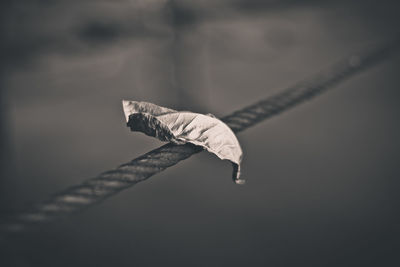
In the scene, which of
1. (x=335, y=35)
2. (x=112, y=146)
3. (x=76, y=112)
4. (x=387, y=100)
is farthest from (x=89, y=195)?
(x=335, y=35)

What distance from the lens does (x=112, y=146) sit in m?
1.38

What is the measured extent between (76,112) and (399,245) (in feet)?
5.17

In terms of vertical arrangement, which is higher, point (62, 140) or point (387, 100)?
point (387, 100)

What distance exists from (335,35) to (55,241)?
257 centimetres

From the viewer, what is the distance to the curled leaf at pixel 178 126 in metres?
0.31

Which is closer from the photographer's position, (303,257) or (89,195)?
(89,195)

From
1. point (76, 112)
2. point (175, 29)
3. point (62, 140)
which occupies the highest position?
point (175, 29)

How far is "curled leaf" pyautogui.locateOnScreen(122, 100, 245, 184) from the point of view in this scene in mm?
309

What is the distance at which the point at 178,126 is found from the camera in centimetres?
32

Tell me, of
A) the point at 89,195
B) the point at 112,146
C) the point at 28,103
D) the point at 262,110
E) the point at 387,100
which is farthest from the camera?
the point at 28,103

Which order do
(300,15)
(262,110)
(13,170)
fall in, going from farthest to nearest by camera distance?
(300,15), (13,170), (262,110)

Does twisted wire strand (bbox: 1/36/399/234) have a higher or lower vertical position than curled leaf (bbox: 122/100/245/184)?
lower

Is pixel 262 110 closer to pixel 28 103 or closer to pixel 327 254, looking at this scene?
pixel 327 254

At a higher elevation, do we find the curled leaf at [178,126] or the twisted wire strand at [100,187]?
the curled leaf at [178,126]
